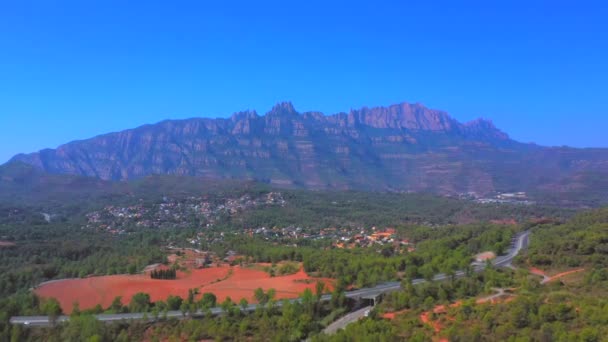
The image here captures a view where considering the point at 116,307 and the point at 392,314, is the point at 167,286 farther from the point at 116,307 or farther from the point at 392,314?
the point at 392,314

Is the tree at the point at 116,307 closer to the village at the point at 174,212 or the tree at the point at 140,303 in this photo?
the tree at the point at 140,303

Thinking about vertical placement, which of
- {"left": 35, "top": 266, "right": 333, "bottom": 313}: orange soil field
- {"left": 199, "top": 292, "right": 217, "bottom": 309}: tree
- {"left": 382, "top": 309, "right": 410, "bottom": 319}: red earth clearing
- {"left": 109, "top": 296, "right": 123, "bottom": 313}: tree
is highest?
{"left": 382, "top": 309, "right": 410, "bottom": 319}: red earth clearing

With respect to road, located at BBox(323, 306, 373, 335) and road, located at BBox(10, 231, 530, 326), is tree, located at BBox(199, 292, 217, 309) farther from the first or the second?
road, located at BBox(323, 306, 373, 335)

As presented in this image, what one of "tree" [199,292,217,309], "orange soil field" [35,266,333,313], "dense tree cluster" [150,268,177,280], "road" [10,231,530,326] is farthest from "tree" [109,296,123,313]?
"dense tree cluster" [150,268,177,280]

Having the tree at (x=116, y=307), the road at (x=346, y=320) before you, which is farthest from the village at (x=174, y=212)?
the road at (x=346, y=320)

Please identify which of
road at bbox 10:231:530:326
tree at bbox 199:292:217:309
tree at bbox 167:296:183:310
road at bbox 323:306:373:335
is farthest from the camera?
tree at bbox 167:296:183:310

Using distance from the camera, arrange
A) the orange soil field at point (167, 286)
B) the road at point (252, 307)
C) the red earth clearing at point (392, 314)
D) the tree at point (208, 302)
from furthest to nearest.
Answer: the orange soil field at point (167, 286) → the tree at point (208, 302) → the road at point (252, 307) → the red earth clearing at point (392, 314)

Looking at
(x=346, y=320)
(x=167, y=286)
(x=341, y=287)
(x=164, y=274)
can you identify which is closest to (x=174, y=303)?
(x=167, y=286)

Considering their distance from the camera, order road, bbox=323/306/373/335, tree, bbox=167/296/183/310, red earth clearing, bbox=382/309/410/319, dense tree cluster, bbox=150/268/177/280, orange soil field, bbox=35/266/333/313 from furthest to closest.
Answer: dense tree cluster, bbox=150/268/177/280 → orange soil field, bbox=35/266/333/313 → tree, bbox=167/296/183/310 → road, bbox=323/306/373/335 → red earth clearing, bbox=382/309/410/319

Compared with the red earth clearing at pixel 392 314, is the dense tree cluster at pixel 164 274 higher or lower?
lower

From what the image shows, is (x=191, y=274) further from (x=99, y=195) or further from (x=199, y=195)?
(x=99, y=195)
